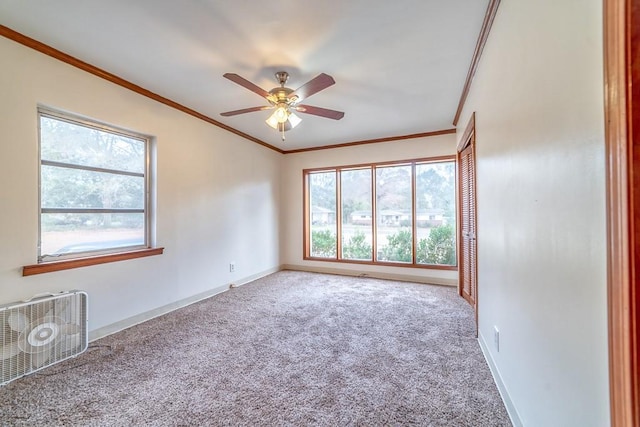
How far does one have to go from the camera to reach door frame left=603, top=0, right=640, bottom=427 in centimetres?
61

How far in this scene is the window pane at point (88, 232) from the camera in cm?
232

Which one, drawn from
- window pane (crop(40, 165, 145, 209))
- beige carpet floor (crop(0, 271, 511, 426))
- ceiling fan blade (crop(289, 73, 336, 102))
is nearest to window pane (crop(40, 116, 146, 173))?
window pane (crop(40, 165, 145, 209))

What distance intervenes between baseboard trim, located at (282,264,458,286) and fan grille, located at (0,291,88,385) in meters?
3.60

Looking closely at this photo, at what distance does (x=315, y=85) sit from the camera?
7.22ft

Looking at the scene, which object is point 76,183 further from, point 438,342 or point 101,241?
point 438,342

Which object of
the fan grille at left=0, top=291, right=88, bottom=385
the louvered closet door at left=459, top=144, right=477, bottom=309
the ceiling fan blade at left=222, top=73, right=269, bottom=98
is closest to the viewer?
the fan grille at left=0, top=291, right=88, bottom=385

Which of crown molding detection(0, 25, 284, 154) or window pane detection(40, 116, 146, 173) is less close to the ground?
crown molding detection(0, 25, 284, 154)

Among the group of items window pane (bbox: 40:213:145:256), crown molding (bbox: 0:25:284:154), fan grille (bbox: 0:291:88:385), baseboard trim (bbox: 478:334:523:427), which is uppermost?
crown molding (bbox: 0:25:284:154)

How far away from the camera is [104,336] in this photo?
100 inches

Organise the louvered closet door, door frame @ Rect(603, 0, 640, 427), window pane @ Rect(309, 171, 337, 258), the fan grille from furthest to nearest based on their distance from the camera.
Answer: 1. window pane @ Rect(309, 171, 337, 258)
2. the louvered closet door
3. the fan grille
4. door frame @ Rect(603, 0, 640, 427)

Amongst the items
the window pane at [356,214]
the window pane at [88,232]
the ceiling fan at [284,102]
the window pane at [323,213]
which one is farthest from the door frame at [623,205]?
the window pane at [323,213]

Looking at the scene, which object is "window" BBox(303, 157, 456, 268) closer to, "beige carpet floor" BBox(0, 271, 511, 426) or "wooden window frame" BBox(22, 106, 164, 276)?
"beige carpet floor" BBox(0, 271, 511, 426)

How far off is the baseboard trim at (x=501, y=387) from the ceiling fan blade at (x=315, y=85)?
245 cm

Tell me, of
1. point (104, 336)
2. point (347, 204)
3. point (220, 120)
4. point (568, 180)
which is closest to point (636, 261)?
point (568, 180)
